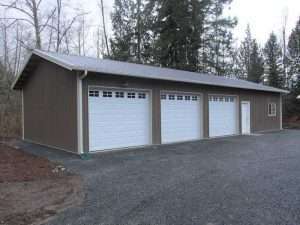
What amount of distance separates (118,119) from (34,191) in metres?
4.62

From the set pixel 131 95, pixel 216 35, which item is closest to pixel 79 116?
pixel 131 95

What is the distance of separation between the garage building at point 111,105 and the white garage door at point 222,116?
49 mm

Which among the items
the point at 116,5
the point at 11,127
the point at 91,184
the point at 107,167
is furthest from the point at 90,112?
the point at 116,5

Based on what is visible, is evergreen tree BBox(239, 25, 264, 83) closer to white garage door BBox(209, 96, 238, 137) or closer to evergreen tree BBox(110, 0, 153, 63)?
evergreen tree BBox(110, 0, 153, 63)

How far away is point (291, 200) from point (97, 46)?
23458 mm

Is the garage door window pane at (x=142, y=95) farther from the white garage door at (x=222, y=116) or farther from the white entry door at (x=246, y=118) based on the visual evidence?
the white entry door at (x=246, y=118)

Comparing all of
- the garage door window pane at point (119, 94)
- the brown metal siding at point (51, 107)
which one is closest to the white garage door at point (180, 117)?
the garage door window pane at point (119, 94)

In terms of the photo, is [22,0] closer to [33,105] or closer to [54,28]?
[54,28]

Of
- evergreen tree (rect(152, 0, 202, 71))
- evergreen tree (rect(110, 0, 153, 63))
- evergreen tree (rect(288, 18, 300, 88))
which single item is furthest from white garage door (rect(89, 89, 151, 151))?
evergreen tree (rect(288, 18, 300, 88))

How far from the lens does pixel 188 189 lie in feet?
15.1

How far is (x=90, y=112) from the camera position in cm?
823

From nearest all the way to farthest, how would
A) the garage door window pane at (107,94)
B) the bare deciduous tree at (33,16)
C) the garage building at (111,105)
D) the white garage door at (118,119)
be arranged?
1. the garage building at (111,105)
2. the white garage door at (118,119)
3. the garage door window pane at (107,94)
4. the bare deciduous tree at (33,16)

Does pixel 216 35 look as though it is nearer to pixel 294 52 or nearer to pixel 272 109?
pixel 294 52

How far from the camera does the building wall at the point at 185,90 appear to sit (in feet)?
27.1
